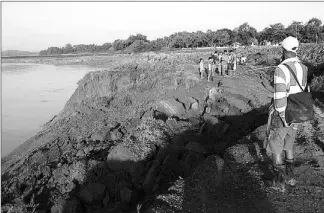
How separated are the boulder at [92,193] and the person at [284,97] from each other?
5.13m

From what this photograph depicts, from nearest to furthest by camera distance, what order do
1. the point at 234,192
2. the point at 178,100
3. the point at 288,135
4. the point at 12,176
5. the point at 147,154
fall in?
1. the point at 288,135
2. the point at 234,192
3. the point at 147,154
4. the point at 12,176
5. the point at 178,100

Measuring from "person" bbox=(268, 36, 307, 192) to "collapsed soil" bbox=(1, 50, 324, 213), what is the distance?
676mm

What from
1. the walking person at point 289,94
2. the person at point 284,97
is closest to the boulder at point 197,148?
the person at point 284,97

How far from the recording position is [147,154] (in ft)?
31.6

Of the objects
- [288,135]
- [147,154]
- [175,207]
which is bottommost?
[147,154]

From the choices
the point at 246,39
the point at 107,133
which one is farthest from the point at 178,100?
the point at 246,39

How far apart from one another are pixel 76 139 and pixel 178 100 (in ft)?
16.5

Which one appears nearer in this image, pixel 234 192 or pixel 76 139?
pixel 234 192

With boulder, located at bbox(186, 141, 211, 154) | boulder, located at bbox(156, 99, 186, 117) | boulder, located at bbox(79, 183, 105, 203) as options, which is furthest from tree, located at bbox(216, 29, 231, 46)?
boulder, located at bbox(79, 183, 105, 203)

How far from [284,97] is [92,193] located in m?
5.97

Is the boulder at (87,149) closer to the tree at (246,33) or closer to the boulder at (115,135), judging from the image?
the boulder at (115,135)

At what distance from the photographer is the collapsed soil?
499cm

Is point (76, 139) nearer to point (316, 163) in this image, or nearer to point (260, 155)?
point (260, 155)

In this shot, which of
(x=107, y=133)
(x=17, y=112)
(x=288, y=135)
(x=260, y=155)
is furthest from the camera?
(x=17, y=112)
